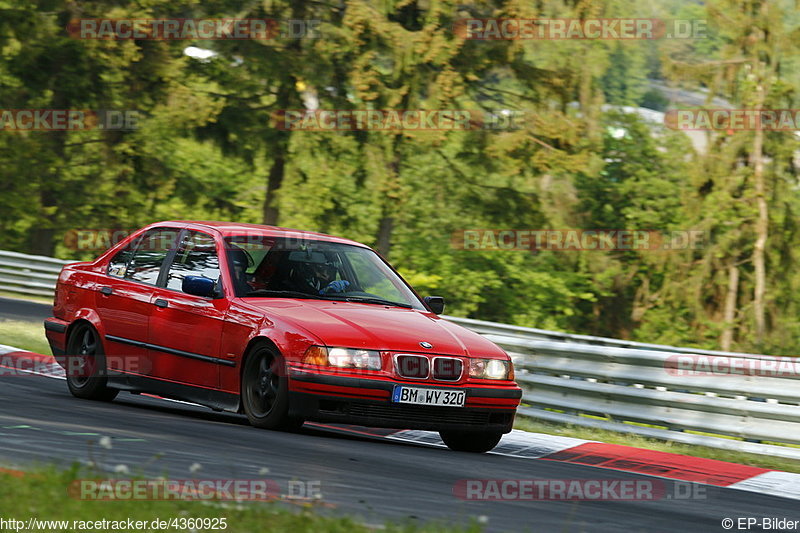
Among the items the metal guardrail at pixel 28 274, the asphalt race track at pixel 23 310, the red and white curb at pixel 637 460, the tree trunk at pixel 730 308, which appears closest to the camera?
the red and white curb at pixel 637 460

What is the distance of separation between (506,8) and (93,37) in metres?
11.0

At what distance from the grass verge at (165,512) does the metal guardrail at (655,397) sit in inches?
216

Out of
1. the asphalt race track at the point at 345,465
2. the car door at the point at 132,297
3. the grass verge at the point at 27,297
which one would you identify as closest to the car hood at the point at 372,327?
the asphalt race track at the point at 345,465

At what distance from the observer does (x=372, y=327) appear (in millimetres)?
8422

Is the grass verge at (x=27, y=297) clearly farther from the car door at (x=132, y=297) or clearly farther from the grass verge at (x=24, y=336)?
the car door at (x=132, y=297)

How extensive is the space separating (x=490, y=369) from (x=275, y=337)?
1539 millimetres

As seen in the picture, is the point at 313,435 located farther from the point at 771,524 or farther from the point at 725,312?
the point at 725,312

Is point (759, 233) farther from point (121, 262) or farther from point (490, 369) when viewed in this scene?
point (490, 369)

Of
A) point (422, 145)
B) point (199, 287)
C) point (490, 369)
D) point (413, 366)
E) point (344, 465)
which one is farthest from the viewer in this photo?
point (422, 145)

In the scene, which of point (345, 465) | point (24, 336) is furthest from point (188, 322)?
point (24, 336)

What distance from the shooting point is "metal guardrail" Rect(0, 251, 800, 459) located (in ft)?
32.5

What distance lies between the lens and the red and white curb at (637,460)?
333 inches

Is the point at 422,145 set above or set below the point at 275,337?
above

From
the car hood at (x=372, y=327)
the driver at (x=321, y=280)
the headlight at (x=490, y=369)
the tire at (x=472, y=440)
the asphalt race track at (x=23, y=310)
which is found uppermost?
the driver at (x=321, y=280)
